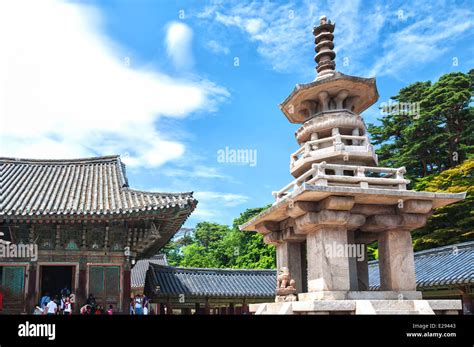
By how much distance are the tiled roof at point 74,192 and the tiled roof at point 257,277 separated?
6613mm

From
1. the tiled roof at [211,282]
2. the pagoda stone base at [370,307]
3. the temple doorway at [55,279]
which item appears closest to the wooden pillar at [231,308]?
the tiled roof at [211,282]

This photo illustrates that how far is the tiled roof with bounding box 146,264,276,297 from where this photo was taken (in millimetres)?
24047

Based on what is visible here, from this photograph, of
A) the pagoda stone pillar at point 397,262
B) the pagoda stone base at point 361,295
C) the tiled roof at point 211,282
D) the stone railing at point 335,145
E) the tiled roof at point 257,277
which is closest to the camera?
the pagoda stone base at point 361,295

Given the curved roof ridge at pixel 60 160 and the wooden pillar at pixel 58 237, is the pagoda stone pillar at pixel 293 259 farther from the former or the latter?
the curved roof ridge at pixel 60 160

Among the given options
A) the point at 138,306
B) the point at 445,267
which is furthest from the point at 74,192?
the point at 445,267

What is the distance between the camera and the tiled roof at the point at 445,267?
1762cm

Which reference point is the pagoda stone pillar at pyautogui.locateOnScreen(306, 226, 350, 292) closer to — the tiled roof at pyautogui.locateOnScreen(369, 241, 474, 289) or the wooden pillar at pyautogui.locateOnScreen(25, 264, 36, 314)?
the tiled roof at pyautogui.locateOnScreen(369, 241, 474, 289)

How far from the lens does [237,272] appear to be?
27984 mm

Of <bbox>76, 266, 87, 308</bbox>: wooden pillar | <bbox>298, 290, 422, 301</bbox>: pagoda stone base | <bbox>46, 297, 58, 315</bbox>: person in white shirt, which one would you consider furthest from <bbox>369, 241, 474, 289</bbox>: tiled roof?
<bbox>46, 297, 58, 315</bbox>: person in white shirt
